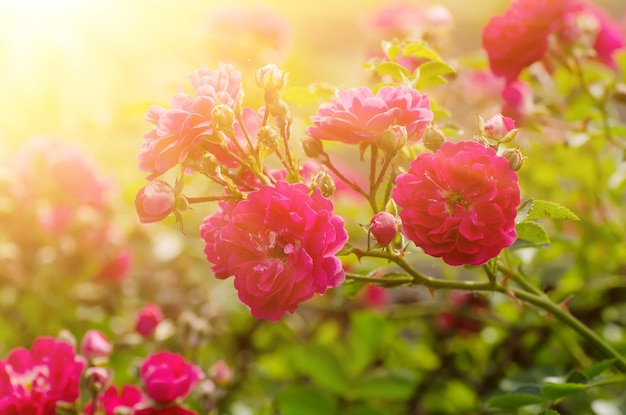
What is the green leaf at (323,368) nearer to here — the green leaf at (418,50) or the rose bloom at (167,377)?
the rose bloom at (167,377)

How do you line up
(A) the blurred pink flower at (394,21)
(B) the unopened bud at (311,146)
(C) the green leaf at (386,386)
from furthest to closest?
(A) the blurred pink flower at (394,21) → (C) the green leaf at (386,386) → (B) the unopened bud at (311,146)

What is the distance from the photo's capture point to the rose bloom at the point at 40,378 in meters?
0.95

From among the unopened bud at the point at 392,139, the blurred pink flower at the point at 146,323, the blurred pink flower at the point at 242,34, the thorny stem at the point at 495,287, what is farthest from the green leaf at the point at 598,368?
the blurred pink flower at the point at 242,34

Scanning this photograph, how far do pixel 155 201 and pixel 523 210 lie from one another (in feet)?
1.25

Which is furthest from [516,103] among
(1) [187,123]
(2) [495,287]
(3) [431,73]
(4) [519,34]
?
(1) [187,123]

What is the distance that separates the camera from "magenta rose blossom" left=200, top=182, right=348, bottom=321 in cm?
74

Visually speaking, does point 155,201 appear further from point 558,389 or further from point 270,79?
point 558,389

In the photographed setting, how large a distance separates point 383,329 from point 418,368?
290mm

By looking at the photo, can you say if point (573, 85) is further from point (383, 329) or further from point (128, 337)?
point (128, 337)

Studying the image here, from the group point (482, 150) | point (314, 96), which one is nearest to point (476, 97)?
point (314, 96)

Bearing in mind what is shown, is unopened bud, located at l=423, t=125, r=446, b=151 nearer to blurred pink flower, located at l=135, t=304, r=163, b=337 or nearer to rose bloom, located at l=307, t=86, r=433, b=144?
rose bloom, located at l=307, t=86, r=433, b=144

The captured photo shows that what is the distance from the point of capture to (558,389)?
2.98ft

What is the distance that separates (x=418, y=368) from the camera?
180 centimetres

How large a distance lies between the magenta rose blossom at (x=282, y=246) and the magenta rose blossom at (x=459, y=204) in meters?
0.08
